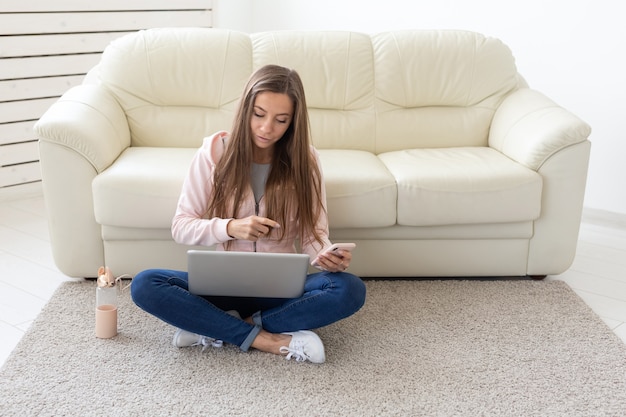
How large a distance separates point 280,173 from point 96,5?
2237 millimetres

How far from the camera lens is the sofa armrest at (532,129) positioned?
9.23 ft

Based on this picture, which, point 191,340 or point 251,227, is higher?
point 251,227

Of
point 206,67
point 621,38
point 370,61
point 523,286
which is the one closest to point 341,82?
point 370,61

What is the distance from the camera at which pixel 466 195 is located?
275cm

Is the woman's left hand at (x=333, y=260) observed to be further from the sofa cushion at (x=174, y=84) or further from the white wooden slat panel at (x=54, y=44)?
the white wooden slat panel at (x=54, y=44)

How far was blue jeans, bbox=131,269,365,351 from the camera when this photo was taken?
2207 mm

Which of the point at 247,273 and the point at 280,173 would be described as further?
the point at 280,173

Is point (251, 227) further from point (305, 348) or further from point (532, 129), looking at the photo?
point (532, 129)

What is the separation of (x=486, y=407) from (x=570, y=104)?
2123 mm

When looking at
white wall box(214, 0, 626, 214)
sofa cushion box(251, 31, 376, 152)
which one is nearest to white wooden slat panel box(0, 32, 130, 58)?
sofa cushion box(251, 31, 376, 152)

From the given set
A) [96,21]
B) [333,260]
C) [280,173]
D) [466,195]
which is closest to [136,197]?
[280,173]

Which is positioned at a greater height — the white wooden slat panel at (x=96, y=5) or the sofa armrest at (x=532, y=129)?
the white wooden slat panel at (x=96, y=5)

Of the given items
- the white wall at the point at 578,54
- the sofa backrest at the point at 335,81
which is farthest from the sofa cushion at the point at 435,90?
the white wall at the point at 578,54

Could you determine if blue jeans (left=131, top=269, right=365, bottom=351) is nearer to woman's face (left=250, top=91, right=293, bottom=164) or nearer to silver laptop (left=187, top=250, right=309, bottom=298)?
silver laptop (left=187, top=250, right=309, bottom=298)
